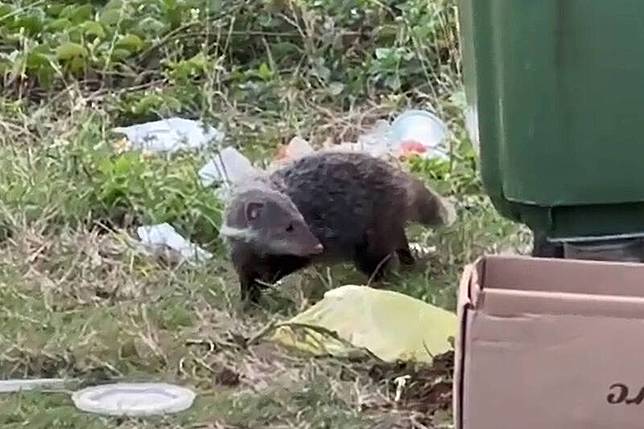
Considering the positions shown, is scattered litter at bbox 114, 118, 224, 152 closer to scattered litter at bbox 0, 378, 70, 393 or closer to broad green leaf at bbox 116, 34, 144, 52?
broad green leaf at bbox 116, 34, 144, 52

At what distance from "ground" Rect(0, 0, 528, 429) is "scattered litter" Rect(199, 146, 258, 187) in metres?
0.05

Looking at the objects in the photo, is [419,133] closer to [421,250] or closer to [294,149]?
[294,149]

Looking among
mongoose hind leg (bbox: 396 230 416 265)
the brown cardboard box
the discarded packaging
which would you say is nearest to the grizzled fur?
mongoose hind leg (bbox: 396 230 416 265)

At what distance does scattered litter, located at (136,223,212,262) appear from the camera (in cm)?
419

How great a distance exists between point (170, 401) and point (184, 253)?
1078 mm

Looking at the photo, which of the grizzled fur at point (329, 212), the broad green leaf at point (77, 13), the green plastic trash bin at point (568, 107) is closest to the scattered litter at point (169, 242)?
the grizzled fur at point (329, 212)

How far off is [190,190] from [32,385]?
4.80 feet

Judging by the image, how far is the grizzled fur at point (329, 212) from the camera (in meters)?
3.96

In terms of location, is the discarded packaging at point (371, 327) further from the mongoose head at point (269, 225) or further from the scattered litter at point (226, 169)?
the scattered litter at point (226, 169)

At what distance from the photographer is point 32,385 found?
3229 millimetres

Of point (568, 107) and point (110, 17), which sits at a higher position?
point (568, 107)

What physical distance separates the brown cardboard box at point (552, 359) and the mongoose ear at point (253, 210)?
190 cm

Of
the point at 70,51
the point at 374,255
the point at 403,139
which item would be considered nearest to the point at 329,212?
the point at 374,255

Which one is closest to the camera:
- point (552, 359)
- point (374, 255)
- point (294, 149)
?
point (552, 359)
